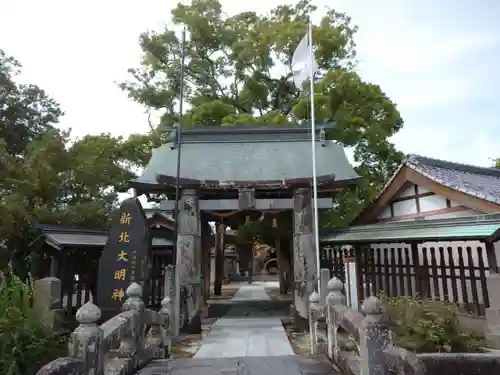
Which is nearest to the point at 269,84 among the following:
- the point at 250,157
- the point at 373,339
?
the point at 250,157

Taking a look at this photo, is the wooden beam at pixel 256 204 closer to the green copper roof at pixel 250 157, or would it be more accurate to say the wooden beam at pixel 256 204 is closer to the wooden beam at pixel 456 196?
the green copper roof at pixel 250 157

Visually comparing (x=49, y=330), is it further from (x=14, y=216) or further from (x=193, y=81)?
(x=193, y=81)

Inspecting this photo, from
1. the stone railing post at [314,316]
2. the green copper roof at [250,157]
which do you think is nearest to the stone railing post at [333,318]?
the stone railing post at [314,316]

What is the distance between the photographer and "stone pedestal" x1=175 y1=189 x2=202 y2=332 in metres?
9.69

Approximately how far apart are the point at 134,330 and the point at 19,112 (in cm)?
2014

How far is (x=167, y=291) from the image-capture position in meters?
8.48

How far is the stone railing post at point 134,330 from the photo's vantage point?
19.1 ft

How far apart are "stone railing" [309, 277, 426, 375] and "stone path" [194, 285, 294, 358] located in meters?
1.49

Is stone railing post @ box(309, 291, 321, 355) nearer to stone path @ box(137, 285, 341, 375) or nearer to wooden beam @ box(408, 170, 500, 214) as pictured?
stone path @ box(137, 285, 341, 375)

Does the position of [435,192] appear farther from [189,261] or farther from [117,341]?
[117,341]

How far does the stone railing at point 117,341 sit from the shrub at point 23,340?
127 centimetres

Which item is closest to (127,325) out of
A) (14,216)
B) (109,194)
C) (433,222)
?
(14,216)


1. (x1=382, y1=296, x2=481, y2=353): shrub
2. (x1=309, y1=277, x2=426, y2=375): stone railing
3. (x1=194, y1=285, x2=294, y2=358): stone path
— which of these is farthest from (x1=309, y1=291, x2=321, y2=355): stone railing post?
(x1=382, y1=296, x2=481, y2=353): shrub

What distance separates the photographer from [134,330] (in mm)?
6000
